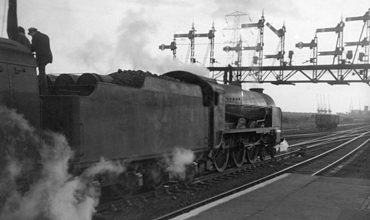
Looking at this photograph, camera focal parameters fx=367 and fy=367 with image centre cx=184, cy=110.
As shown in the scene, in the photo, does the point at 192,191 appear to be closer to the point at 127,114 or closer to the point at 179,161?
the point at 179,161

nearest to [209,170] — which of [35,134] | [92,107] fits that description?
[92,107]

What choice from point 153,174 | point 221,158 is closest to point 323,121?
point 221,158

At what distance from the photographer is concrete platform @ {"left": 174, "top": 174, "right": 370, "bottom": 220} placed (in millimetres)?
7047

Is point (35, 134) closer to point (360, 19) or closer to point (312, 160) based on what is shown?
point (312, 160)

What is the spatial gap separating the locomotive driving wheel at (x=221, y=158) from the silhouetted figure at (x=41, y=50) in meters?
6.60

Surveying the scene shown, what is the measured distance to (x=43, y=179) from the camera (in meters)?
5.37

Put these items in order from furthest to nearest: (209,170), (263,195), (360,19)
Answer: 1. (360,19)
2. (209,170)
3. (263,195)

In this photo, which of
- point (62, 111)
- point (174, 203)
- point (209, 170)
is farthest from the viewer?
point (209, 170)

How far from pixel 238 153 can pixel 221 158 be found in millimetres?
1408

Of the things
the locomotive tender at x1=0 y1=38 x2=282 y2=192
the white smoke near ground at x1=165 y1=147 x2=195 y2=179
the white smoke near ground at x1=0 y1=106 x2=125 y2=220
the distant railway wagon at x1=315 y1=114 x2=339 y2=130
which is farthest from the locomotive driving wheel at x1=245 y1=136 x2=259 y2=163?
the distant railway wagon at x1=315 y1=114 x2=339 y2=130

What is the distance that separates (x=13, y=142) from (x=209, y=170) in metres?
7.47

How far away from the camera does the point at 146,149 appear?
24.9ft

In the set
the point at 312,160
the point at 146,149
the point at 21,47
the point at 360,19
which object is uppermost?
the point at 360,19

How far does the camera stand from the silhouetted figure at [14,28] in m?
5.48
